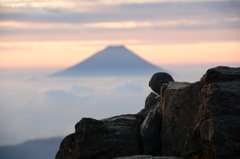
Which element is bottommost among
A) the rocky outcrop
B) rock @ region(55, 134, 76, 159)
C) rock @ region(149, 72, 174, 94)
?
rock @ region(55, 134, 76, 159)

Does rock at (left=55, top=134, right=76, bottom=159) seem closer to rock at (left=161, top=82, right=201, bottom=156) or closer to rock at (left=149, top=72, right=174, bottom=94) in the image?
rock at (left=161, top=82, right=201, bottom=156)

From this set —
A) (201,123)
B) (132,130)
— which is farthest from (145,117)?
(201,123)

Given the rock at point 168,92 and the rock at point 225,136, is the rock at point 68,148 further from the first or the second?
the rock at point 225,136

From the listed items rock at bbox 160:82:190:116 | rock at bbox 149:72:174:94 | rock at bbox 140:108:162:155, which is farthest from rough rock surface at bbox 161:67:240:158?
rock at bbox 149:72:174:94

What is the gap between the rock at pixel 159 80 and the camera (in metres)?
56.0

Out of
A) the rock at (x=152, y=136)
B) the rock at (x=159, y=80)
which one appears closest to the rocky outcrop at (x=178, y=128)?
the rock at (x=152, y=136)

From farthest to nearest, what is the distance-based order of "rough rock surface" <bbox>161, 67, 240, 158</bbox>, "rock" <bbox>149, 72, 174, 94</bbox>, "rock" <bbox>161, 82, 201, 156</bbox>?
"rock" <bbox>149, 72, 174, 94</bbox>, "rock" <bbox>161, 82, 201, 156</bbox>, "rough rock surface" <bbox>161, 67, 240, 158</bbox>

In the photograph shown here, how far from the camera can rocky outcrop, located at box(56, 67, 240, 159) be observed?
37.1m

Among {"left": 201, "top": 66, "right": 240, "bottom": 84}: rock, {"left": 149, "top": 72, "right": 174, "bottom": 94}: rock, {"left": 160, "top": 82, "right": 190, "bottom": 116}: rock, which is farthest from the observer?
{"left": 149, "top": 72, "right": 174, "bottom": 94}: rock

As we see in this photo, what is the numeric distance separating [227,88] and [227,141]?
4.14 metres

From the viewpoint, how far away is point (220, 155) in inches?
1438

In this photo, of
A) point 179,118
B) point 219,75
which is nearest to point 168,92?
point 179,118

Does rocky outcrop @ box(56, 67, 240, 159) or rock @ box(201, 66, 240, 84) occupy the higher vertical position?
rock @ box(201, 66, 240, 84)

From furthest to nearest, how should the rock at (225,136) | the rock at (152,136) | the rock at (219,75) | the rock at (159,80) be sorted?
the rock at (159,80) < the rock at (152,136) < the rock at (219,75) < the rock at (225,136)
